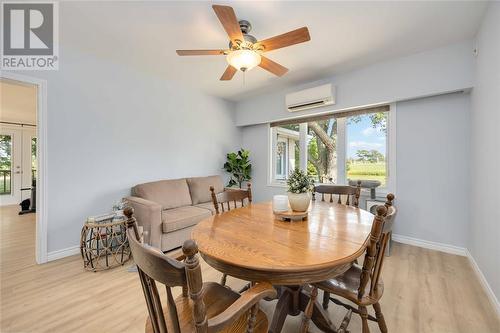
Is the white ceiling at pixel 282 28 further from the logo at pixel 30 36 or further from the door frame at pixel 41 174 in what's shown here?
the door frame at pixel 41 174

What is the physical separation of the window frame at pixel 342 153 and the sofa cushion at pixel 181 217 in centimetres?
186

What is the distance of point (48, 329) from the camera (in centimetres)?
147

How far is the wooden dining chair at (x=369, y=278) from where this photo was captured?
107 centimetres

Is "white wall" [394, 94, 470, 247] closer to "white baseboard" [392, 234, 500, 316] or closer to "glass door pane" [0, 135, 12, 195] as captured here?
"white baseboard" [392, 234, 500, 316]

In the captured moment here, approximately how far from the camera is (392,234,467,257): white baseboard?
8.48ft

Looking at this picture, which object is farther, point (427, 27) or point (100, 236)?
point (100, 236)

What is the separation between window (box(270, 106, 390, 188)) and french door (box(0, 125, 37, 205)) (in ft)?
23.5

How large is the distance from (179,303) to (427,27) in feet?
10.7

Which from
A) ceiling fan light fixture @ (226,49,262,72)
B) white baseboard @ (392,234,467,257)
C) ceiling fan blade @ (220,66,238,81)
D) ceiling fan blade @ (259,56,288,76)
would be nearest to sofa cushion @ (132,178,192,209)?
ceiling fan blade @ (220,66,238,81)

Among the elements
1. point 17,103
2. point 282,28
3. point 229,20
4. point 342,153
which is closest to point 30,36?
point 229,20

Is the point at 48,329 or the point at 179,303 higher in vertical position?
the point at 179,303

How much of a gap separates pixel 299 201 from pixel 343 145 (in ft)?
7.72

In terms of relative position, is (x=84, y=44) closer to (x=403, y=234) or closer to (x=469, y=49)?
(x=469, y=49)

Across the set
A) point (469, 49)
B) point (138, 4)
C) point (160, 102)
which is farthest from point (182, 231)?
point (469, 49)
